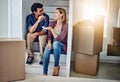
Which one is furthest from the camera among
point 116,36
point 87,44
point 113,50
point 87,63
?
point 113,50

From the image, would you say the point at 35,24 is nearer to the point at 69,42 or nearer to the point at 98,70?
the point at 69,42

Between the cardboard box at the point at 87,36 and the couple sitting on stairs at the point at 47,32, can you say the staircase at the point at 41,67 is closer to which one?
the couple sitting on stairs at the point at 47,32

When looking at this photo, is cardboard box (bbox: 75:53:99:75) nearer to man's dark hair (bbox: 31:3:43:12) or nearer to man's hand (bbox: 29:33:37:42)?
man's hand (bbox: 29:33:37:42)

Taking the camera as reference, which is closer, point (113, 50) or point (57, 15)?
point (57, 15)

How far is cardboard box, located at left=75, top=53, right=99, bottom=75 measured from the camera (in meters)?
2.69

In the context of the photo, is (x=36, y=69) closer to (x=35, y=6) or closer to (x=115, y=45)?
(x=35, y=6)

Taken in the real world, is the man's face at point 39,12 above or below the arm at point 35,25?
above

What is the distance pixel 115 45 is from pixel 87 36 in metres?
0.75

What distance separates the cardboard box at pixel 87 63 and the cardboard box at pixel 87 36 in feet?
0.28

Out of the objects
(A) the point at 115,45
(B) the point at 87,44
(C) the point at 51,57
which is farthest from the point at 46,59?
(A) the point at 115,45

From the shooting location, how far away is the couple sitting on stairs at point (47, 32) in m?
2.50

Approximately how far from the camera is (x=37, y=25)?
8.31 feet

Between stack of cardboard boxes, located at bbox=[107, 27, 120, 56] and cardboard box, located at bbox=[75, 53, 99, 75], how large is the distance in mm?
563

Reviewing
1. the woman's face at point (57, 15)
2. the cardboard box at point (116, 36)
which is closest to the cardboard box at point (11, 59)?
the woman's face at point (57, 15)
